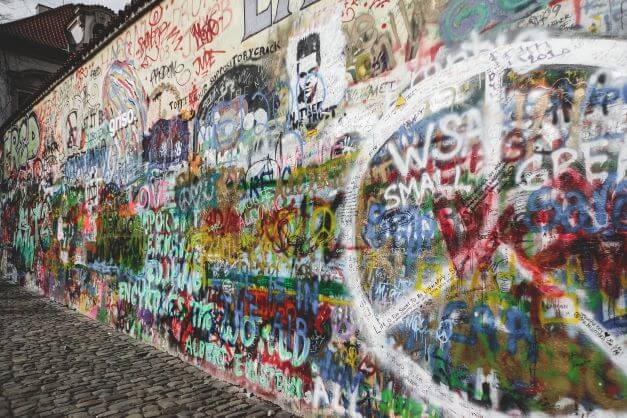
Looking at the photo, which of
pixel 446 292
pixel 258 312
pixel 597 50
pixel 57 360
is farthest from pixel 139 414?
pixel 597 50

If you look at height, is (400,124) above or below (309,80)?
below

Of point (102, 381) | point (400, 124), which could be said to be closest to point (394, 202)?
point (400, 124)

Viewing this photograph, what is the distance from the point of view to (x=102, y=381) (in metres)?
4.75

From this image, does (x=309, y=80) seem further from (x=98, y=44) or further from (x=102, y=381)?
(x=98, y=44)

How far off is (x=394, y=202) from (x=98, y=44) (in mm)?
7168

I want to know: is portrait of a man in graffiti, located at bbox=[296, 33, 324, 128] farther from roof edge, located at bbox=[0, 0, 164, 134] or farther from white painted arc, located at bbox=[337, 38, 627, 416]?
roof edge, located at bbox=[0, 0, 164, 134]

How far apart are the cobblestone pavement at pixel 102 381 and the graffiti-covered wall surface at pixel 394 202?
0.25 meters

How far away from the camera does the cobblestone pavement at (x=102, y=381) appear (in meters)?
4.00

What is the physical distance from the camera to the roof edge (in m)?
6.62

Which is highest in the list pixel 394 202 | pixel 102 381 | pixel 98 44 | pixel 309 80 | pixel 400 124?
pixel 98 44

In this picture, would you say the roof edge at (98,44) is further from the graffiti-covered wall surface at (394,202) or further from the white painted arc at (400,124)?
the white painted arc at (400,124)

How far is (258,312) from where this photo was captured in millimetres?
4328

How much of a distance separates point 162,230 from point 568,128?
5.09 m

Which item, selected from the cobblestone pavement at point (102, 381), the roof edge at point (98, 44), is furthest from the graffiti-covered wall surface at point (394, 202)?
the roof edge at point (98, 44)
